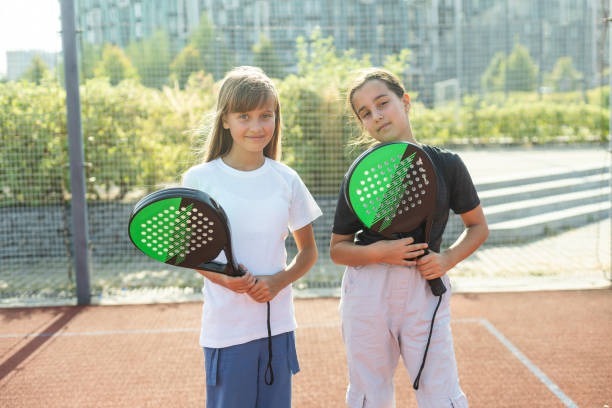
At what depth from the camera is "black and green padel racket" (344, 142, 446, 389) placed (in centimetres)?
167

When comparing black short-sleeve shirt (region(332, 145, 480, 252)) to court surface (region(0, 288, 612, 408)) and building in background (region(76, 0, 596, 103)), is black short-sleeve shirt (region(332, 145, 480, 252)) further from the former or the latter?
building in background (region(76, 0, 596, 103))

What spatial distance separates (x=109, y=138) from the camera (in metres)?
5.22

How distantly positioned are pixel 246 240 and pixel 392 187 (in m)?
0.47

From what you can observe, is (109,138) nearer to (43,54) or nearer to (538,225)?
(43,54)

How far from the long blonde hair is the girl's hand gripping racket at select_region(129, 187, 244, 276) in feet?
1.14

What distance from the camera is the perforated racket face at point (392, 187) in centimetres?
167

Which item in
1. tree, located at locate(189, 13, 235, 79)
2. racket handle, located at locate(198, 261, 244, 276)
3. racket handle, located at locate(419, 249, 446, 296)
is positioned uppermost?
tree, located at locate(189, 13, 235, 79)

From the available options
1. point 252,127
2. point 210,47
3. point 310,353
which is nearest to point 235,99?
point 252,127

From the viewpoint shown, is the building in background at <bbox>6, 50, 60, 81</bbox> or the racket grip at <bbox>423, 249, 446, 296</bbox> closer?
the racket grip at <bbox>423, 249, 446, 296</bbox>

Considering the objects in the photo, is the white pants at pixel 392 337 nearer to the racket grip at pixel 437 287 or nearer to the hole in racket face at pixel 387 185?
the racket grip at pixel 437 287

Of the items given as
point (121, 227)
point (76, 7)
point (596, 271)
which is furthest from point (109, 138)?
point (596, 271)

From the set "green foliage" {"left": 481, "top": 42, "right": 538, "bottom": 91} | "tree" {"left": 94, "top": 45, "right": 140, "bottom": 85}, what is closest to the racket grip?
"tree" {"left": 94, "top": 45, "right": 140, "bottom": 85}

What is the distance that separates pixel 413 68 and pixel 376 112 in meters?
4.05

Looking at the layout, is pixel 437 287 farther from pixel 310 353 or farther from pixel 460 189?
pixel 310 353
